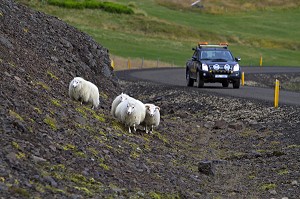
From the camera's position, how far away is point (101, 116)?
1991 cm

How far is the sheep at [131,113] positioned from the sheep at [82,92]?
1.55 meters

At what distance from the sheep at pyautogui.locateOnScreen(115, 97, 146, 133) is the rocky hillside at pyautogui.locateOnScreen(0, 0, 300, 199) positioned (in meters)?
0.25

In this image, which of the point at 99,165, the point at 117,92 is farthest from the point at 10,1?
the point at 99,165

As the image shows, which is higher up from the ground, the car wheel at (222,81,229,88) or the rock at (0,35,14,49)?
the rock at (0,35,14,49)

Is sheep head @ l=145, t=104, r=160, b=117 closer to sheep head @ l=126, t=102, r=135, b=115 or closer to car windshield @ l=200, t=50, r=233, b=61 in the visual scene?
sheep head @ l=126, t=102, r=135, b=115

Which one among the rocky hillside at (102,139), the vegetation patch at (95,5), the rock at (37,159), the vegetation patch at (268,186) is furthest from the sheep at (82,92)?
the vegetation patch at (95,5)

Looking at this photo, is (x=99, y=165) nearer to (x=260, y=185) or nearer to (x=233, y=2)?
(x=260, y=185)

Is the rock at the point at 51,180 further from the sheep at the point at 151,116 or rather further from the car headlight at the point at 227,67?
the car headlight at the point at 227,67

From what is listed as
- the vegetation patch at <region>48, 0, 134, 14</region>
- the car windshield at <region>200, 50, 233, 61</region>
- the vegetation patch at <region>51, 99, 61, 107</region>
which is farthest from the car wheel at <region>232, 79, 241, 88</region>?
the vegetation patch at <region>48, 0, 134, 14</region>

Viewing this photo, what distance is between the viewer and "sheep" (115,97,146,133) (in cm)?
1859

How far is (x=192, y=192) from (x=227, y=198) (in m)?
0.59

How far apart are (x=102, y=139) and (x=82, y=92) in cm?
446

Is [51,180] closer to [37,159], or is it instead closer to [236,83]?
[37,159]

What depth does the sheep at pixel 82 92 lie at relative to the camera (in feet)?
66.9
